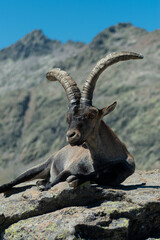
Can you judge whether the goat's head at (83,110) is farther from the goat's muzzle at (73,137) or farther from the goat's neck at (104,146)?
the goat's neck at (104,146)

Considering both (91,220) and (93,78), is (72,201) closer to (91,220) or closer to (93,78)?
(91,220)

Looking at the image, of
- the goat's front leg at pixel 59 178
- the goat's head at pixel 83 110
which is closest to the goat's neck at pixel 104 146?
the goat's head at pixel 83 110

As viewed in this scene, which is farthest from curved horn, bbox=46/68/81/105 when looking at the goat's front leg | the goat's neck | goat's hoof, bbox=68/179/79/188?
goat's hoof, bbox=68/179/79/188

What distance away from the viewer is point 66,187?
1024cm

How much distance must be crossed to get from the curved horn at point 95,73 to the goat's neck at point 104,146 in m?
1.16

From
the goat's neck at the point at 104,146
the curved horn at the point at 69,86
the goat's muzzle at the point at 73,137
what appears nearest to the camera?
the goat's muzzle at the point at 73,137

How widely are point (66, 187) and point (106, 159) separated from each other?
237 centimetres

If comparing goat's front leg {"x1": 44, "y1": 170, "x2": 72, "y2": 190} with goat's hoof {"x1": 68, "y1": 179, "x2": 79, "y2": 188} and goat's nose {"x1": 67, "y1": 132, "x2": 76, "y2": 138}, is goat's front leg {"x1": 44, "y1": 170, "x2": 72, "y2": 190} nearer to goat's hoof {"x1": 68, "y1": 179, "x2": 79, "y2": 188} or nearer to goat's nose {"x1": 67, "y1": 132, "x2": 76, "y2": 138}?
goat's hoof {"x1": 68, "y1": 179, "x2": 79, "y2": 188}

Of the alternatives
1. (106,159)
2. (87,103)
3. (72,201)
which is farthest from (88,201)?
(87,103)

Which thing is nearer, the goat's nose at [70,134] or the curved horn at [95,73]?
the goat's nose at [70,134]

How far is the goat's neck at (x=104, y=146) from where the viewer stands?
12008 millimetres

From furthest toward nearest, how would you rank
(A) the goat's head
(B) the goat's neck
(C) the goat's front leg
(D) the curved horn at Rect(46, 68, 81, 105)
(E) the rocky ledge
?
(B) the goat's neck
(D) the curved horn at Rect(46, 68, 81, 105)
(C) the goat's front leg
(A) the goat's head
(E) the rocky ledge

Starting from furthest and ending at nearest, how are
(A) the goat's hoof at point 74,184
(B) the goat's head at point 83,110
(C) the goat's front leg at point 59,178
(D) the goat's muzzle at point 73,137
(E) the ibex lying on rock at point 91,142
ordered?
(C) the goat's front leg at point 59,178
(E) the ibex lying on rock at point 91,142
(B) the goat's head at point 83,110
(D) the goat's muzzle at point 73,137
(A) the goat's hoof at point 74,184

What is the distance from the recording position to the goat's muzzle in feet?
34.7
